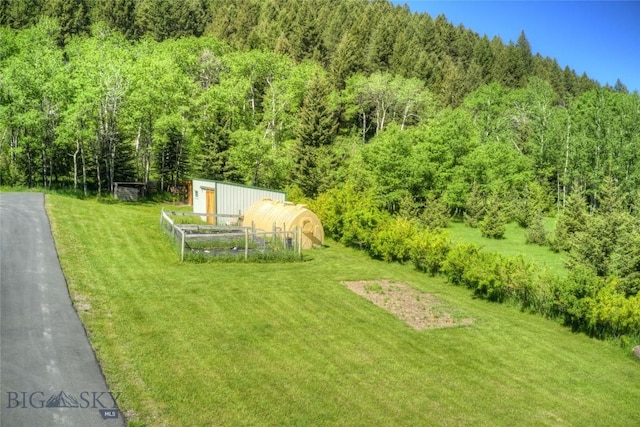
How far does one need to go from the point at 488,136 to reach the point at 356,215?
4500 centimetres

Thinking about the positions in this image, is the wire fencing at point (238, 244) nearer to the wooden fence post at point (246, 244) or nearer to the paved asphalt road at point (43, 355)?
the wooden fence post at point (246, 244)

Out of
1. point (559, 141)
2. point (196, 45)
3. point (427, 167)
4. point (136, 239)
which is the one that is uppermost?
point (196, 45)

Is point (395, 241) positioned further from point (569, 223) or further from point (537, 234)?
point (537, 234)

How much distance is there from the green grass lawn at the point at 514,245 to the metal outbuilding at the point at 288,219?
29.5ft

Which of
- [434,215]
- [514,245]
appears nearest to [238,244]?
[434,215]

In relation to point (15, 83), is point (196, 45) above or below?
above

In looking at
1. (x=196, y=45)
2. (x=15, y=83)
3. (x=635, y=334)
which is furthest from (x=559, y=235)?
(x=196, y=45)

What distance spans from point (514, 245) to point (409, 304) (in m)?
21.5

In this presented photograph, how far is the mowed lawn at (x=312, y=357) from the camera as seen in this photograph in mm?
10734

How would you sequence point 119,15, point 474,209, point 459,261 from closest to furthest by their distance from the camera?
point 459,261 < point 474,209 < point 119,15

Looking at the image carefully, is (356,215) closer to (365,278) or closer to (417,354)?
→ (365,278)

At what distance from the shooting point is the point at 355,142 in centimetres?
6112

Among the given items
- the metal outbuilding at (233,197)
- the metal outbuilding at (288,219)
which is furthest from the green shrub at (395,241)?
the metal outbuilding at (233,197)

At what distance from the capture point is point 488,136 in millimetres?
67688
